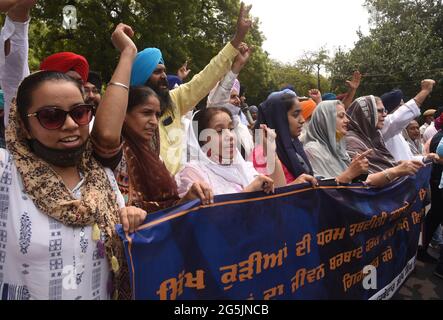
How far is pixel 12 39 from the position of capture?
1900 millimetres

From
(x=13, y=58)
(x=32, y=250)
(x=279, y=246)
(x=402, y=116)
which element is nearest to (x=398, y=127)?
(x=402, y=116)

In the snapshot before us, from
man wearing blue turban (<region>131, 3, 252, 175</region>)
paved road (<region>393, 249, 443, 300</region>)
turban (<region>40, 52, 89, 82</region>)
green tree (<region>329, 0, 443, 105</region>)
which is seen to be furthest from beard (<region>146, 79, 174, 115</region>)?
green tree (<region>329, 0, 443, 105</region>)

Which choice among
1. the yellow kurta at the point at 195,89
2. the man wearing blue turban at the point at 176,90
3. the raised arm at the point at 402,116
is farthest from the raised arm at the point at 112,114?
the raised arm at the point at 402,116

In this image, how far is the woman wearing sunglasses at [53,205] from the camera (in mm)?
1377

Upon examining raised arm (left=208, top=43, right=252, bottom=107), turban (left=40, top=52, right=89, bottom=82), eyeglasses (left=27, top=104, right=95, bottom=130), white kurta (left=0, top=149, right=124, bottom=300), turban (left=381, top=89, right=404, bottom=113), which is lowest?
white kurta (left=0, top=149, right=124, bottom=300)

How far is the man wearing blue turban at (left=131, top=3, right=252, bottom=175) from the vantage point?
2715 mm

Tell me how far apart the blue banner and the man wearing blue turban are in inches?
28.2

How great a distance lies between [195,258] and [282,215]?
0.69 metres

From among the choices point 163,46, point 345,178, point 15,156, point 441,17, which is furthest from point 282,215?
→ point 441,17

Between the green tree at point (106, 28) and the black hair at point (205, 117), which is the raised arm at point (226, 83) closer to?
the black hair at point (205, 117)

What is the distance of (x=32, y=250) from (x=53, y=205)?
17 cm

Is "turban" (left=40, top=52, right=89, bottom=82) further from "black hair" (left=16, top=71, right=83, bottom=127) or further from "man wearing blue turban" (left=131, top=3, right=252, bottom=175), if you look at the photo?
"black hair" (left=16, top=71, right=83, bottom=127)

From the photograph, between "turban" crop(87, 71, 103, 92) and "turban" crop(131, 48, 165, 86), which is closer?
"turban" crop(131, 48, 165, 86)

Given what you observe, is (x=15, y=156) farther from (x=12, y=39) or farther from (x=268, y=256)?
(x=268, y=256)
